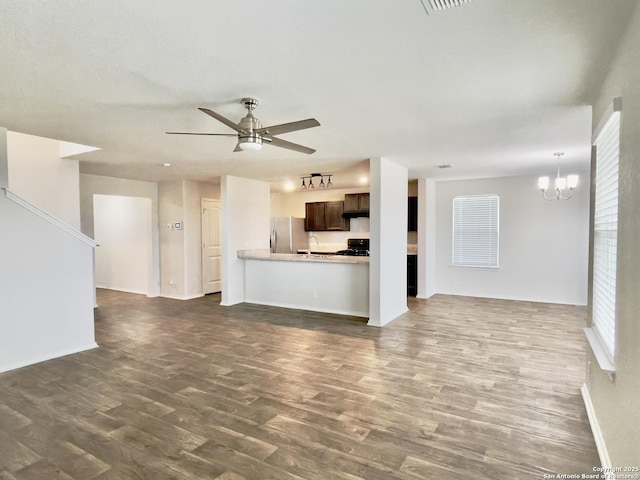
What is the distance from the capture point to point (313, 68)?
2.29 metres

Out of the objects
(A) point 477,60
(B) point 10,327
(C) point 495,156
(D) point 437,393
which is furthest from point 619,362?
(B) point 10,327

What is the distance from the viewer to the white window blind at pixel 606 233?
82.1 inches

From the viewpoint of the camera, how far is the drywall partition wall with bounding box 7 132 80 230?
4922 mm

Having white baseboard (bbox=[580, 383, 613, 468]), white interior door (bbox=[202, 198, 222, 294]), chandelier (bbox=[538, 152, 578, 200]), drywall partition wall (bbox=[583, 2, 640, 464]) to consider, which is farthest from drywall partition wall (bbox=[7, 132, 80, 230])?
chandelier (bbox=[538, 152, 578, 200])

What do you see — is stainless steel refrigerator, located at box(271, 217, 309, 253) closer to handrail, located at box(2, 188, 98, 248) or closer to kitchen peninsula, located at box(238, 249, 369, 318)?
kitchen peninsula, located at box(238, 249, 369, 318)

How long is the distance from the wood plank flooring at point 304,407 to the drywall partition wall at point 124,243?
3182 mm

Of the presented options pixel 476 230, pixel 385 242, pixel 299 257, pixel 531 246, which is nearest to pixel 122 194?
pixel 299 257

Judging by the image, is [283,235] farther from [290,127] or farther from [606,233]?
[606,233]

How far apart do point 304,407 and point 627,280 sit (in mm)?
2239

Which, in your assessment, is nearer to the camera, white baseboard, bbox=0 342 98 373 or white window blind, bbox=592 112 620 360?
white window blind, bbox=592 112 620 360

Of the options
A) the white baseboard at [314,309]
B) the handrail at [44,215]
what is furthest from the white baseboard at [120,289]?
the handrail at [44,215]

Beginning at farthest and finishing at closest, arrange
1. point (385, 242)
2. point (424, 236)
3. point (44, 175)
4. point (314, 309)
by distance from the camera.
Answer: point (424, 236)
point (314, 309)
point (385, 242)
point (44, 175)

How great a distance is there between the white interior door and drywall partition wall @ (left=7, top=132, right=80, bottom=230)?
2.63 meters

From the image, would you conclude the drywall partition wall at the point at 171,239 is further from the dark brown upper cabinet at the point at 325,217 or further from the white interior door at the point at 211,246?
the dark brown upper cabinet at the point at 325,217
